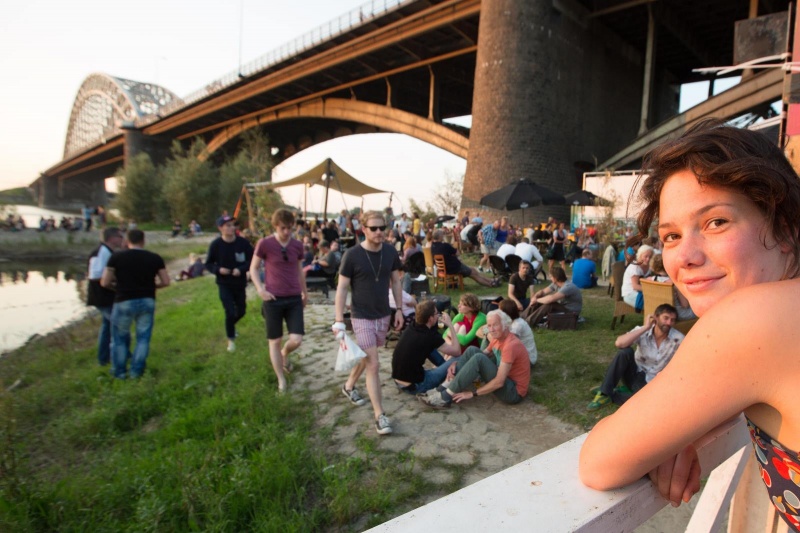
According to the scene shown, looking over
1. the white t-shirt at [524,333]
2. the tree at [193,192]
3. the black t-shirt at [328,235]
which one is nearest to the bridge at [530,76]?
the tree at [193,192]

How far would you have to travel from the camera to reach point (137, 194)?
130ft

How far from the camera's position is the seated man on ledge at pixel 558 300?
664 cm

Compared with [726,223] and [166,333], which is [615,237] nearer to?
[166,333]

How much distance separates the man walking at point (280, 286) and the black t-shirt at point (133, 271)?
1646 millimetres

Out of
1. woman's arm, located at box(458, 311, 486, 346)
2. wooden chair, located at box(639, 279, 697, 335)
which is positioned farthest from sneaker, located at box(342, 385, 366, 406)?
wooden chair, located at box(639, 279, 697, 335)

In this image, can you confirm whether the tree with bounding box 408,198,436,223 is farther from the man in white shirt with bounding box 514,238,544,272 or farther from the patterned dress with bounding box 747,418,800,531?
the patterned dress with bounding box 747,418,800,531

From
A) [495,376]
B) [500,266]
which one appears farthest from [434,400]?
[500,266]

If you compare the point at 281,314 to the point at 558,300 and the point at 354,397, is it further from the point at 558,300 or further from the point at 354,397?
the point at 558,300

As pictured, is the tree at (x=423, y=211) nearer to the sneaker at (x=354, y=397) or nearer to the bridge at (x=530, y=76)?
the bridge at (x=530, y=76)

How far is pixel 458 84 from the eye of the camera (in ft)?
119

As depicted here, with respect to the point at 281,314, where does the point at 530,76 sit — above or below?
above

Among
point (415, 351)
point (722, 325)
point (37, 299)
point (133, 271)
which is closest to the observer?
point (722, 325)

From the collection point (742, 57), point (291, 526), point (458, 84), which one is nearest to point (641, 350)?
point (742, 57)

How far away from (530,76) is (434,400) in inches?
770
